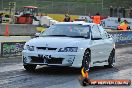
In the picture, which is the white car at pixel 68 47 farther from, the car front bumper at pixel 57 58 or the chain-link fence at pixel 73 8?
the chain-link fence at pixel 73 8

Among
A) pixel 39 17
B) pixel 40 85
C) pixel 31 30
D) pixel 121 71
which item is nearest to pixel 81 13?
pixel 39 17

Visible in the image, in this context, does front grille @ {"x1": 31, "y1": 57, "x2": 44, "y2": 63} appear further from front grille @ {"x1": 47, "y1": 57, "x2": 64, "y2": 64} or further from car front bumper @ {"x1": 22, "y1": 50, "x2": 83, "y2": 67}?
front grille @ {"x1": 47, "y1": 57, "x2": 64, "y2": 64}

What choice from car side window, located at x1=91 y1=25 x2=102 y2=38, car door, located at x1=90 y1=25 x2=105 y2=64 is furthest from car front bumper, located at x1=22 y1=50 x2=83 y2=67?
car side window, located at x1=91 y1=25 x2=102 y2=38

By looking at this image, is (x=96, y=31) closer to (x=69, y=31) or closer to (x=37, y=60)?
(x=69, y=31)

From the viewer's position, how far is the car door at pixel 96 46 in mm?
13594

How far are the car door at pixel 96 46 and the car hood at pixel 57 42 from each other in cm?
66

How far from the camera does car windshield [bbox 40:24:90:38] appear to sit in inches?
531

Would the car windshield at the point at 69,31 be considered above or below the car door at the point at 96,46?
above

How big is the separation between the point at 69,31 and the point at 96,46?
3.00 feet

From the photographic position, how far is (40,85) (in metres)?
10.4

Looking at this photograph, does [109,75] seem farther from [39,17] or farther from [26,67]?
[39,17]

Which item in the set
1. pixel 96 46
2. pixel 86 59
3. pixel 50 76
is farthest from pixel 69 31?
pixel 50 76

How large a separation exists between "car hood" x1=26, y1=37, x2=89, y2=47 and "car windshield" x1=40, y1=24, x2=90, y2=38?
1.58 ft

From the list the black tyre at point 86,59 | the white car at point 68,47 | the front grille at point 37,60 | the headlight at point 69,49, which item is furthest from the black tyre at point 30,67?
the black tyre at point 86,59
